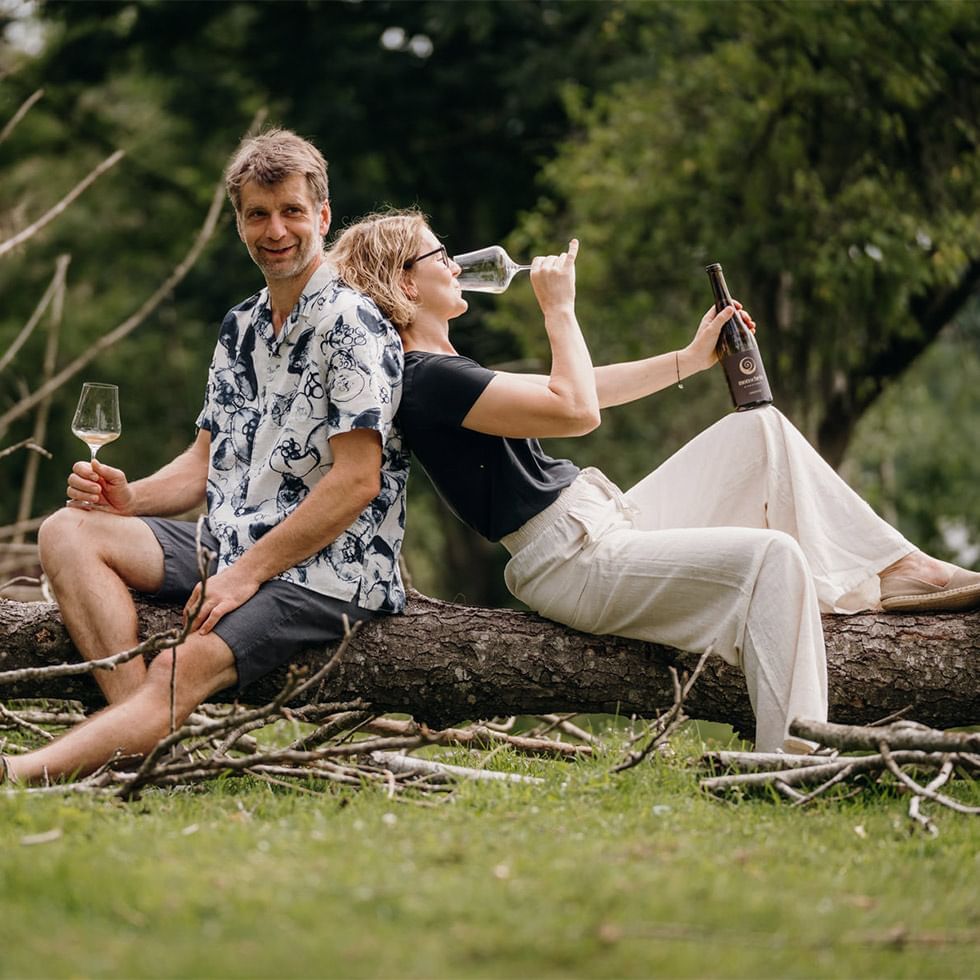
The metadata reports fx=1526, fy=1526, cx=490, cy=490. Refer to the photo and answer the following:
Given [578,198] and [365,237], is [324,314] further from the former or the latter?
[578,198]

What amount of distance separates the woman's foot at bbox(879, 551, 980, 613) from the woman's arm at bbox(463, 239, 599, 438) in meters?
1.21

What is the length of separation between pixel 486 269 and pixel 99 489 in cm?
145

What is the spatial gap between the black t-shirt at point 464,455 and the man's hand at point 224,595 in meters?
0.67

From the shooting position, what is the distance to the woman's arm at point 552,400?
14.7 ft

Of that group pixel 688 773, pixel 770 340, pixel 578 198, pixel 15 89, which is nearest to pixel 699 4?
pixel 578 198

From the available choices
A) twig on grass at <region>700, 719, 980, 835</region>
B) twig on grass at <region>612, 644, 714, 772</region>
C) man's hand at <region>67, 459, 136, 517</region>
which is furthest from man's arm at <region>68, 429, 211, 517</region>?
twig on grass at <region>700, 719, 980, 835</region>

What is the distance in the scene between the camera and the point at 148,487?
4.91 meters

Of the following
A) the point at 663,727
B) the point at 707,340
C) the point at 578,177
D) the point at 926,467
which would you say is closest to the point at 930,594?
the point at 663,727

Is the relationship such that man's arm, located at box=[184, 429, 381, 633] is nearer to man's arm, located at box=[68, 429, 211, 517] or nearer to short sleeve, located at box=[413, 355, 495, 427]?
short sleeve, located at box=[413, 355, 495, 427]

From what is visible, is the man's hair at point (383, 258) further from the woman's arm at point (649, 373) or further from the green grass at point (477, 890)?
the green grass at point (477, 890)

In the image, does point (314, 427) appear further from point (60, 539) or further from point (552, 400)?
point (60, 539)

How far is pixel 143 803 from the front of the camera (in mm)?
4105

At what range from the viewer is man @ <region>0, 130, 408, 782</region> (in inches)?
176

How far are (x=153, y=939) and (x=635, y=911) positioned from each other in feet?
3.09
